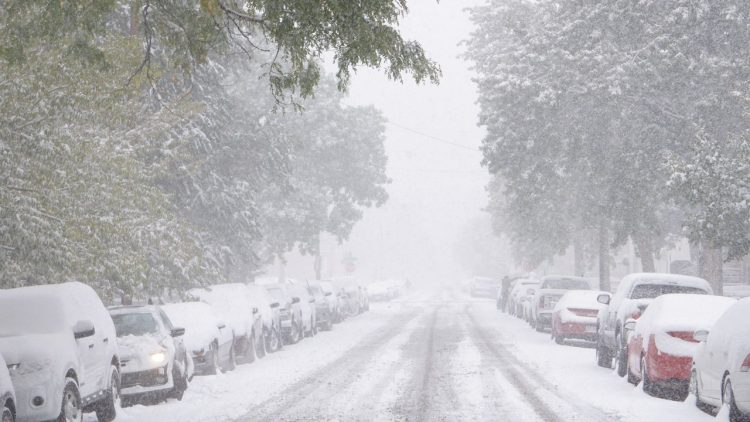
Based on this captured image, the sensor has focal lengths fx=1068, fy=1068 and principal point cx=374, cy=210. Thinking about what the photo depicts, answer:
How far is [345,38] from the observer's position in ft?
35.7

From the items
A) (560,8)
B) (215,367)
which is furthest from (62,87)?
(560,8)

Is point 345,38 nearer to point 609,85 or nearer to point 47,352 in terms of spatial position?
point 47,352

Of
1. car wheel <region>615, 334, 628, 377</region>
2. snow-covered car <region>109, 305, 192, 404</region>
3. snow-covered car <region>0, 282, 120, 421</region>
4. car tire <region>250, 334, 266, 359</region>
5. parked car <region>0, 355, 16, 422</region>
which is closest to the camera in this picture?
parked car <region>0, 355, 16, 422</region>

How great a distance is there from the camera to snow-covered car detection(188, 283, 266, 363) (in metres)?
22.5

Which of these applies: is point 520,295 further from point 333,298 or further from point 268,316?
point 268,316

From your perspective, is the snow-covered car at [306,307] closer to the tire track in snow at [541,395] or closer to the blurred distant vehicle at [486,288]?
the tire track in snow at [541,395]

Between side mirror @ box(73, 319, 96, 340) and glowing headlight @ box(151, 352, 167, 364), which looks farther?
glowing headlight @ box(151, 352, 167, 364)

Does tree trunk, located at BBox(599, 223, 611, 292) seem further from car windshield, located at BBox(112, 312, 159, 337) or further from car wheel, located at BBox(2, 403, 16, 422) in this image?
car wheel, located at BBox(2, 403, 16, 422)

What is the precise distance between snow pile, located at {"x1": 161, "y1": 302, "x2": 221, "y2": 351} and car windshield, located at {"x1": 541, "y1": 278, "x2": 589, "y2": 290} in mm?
17488

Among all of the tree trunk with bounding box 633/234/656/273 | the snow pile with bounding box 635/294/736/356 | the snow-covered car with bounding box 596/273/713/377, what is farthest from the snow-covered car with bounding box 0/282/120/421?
the tree trunk with bounding box 633/234/656/273

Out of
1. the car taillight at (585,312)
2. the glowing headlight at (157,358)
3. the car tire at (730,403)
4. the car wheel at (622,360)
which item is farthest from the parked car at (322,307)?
the car tire at (730,403)

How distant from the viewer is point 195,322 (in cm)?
1961

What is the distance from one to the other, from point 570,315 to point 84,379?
1633 centimetres

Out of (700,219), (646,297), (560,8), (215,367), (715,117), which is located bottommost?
(215,367)
